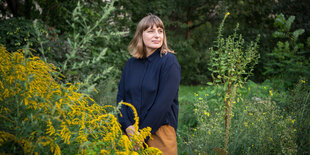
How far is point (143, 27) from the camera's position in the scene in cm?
245

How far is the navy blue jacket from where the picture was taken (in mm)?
2125

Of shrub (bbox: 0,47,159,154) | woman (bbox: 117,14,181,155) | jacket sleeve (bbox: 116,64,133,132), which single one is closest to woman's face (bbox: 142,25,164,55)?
woman (bbox: 117,14,181,155)

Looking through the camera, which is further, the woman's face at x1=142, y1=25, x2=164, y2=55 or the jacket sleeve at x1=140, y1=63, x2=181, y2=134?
the woman's face at x1=142, y1=25, x2=164, y2=55

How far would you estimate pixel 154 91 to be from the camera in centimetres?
221

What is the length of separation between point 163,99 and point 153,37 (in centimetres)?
63

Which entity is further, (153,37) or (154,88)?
(153,37)

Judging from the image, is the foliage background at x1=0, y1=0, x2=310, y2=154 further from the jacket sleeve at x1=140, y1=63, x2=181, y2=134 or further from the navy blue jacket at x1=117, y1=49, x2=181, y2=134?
the jacket sleeve at x1=140, y1=63, x2=181, y2=134

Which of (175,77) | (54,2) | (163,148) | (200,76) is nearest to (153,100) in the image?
(175,77)

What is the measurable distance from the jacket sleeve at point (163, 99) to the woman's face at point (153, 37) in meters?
0.30

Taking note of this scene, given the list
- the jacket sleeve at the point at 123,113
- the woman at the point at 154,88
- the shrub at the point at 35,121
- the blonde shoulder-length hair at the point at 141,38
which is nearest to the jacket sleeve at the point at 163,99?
the woman at the point at 154,88

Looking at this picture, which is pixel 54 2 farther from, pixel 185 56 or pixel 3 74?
pixel 185 56

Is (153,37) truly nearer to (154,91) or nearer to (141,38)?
(141,38)

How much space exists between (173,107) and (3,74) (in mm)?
1399

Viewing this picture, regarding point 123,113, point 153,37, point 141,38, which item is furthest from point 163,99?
point 141,38
